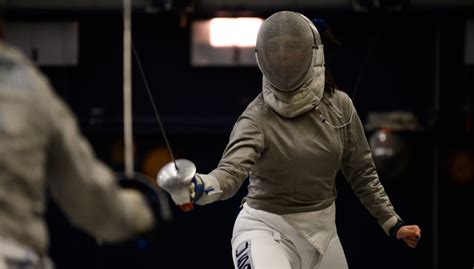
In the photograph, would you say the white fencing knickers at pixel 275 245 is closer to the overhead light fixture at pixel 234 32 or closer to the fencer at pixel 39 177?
the fencer at pixel 39 177

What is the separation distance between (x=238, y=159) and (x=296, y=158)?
207 mm

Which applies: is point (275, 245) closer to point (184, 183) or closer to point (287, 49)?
point (184, 183)

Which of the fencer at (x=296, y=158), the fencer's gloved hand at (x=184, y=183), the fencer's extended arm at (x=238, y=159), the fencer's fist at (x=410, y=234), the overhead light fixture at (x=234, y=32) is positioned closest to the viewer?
the fencer's gloved hand at (x=184, y=183)

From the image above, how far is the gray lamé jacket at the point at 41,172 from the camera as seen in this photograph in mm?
1604

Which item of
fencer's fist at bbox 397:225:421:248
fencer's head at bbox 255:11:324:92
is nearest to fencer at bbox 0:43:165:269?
fencer's head at bbox 255:11:324:92

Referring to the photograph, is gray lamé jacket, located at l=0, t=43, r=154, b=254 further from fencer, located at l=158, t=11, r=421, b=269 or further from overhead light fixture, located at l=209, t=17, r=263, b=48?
overhead light fixture, located at l=209, t=17, r=263, b=48

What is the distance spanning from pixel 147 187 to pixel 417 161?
3.87 metres

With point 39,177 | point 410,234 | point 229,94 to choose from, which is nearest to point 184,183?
point 410,234

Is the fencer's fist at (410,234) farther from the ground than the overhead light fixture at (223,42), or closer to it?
closer to it

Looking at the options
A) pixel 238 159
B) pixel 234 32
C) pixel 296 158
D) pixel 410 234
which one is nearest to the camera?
pixel 238 159

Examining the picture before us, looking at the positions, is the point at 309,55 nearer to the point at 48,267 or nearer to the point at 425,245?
the point at 48,267

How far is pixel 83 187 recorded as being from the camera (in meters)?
1.67

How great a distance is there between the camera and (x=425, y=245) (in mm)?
5488

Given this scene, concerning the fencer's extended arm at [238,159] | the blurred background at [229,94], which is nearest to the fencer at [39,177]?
the fencer's extended arm at [238,159]
